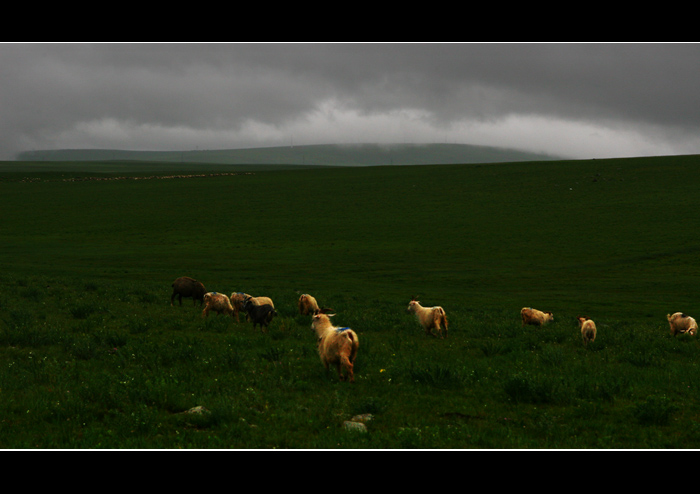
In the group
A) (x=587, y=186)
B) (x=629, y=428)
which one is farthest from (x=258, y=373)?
(x=587, y=186)

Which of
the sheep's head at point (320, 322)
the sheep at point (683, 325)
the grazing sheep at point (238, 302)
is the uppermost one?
the sheep's head at point (320, 322)

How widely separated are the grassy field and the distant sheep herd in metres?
0.44

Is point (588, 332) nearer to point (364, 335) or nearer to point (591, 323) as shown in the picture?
point (591, 323)

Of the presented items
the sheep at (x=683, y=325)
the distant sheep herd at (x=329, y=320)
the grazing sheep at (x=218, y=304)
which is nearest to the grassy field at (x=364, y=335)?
the distant sheep herd at (x=329, y=320)

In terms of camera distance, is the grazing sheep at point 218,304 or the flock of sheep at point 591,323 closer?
the flock of sheep at point 591,323

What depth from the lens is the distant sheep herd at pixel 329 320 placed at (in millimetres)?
10219

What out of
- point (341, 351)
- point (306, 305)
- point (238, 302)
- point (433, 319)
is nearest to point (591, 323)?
point (433, 319)

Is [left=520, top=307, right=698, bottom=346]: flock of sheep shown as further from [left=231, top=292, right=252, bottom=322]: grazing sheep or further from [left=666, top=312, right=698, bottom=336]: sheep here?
[left=231, top=292, right=252, bottom=322]: grazing sheep

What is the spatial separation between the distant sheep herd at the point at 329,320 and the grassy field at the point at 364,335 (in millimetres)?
438

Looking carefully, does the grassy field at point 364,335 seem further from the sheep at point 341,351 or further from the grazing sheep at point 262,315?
the grazing sheep at point 262,315

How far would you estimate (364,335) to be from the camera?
50.0 feet

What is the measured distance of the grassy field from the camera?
7523 millimetres

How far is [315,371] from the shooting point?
10594 mm

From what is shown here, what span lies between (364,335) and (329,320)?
→ 94.0 inches
